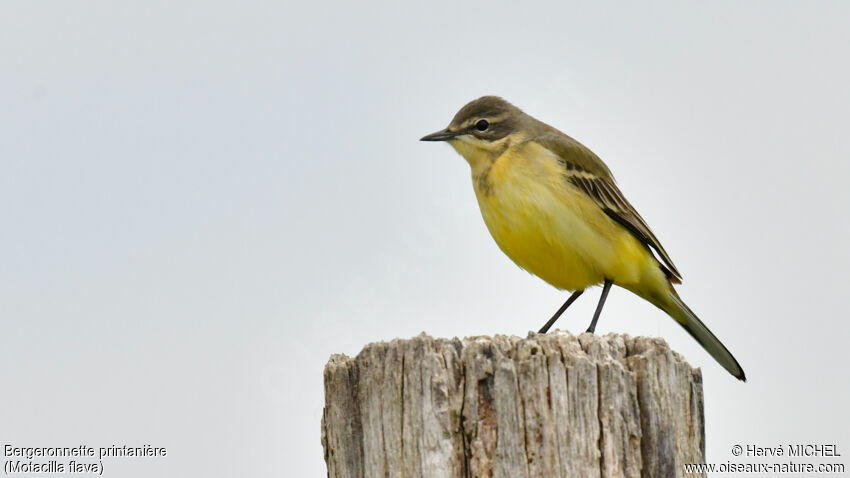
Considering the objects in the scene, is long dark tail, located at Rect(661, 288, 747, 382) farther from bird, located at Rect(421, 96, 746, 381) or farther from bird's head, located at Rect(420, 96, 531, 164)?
bird's head, located at Rect(420, 96, 531, 164)

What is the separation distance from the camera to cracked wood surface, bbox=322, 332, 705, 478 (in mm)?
5262

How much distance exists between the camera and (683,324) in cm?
999

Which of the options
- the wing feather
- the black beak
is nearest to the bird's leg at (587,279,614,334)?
the wing feather

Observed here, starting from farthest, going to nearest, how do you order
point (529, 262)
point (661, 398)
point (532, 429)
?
point (529, 262)
point (661, 398)
point (532, 429)

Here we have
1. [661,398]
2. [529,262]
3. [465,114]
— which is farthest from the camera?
[465,114]

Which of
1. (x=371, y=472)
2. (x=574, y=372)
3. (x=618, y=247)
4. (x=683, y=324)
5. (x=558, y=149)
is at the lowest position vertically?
(x=371, y=472)

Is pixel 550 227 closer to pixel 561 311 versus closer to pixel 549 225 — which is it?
pixel 549 225

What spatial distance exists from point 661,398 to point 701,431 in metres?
0.46

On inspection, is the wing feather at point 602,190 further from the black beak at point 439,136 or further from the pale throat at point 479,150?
the black beak at point 439,136

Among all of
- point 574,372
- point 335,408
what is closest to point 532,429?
point 574,372

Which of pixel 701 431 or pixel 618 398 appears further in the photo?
pixel 701 431

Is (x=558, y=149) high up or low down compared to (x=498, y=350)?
up

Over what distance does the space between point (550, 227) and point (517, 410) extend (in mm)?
4079

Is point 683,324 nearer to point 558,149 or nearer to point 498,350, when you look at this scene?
point 558,149
